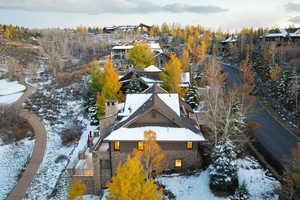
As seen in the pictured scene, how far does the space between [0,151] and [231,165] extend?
32.8 m

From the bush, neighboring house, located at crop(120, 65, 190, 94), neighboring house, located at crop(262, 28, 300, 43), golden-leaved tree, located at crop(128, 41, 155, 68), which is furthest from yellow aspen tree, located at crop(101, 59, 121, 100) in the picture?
neighboring house, located at crop(262, 28, 300, 43)

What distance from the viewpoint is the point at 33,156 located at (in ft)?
114

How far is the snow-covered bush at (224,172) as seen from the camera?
828 inches

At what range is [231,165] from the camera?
21188 millimetres

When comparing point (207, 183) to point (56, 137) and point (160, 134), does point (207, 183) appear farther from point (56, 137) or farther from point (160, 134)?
point (56, 137)

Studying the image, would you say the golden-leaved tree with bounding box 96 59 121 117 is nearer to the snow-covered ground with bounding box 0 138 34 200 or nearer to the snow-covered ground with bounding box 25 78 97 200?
the snow-covered ground with bounding box 25 78 97 200

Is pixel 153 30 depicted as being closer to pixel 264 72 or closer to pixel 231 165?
pixel 264 72

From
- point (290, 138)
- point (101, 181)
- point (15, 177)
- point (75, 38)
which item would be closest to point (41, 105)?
point (15, 177)

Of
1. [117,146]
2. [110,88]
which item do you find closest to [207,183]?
[117,146]


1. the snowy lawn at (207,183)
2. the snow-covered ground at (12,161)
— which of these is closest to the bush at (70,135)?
the snow-covered ground at (12,161)

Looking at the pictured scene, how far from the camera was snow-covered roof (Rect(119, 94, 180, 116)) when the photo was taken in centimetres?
2740

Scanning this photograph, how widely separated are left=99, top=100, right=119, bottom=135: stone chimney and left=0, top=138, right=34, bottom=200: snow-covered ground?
12030 mm

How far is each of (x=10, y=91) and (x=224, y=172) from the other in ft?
204

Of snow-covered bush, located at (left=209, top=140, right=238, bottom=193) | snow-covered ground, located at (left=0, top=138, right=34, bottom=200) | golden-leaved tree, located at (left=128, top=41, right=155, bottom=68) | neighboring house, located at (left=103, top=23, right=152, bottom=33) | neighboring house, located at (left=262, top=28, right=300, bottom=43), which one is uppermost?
neighboring house, located at (left=103, top=23, right=152, bottom=33)
